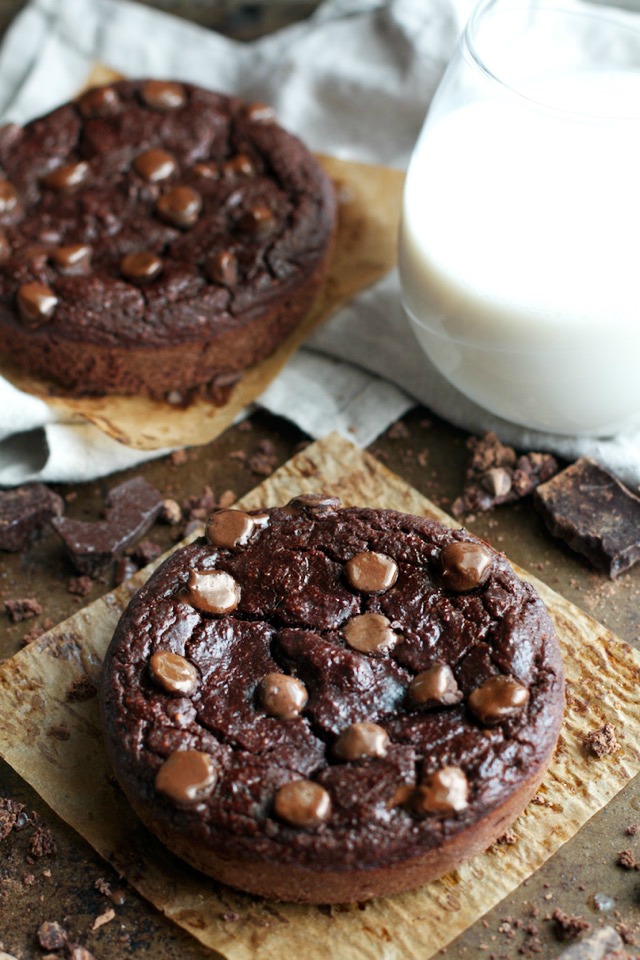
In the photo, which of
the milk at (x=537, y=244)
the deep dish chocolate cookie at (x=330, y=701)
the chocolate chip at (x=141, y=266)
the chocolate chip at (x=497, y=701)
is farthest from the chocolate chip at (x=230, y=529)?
the chocolate chip at (x=141, y=266)

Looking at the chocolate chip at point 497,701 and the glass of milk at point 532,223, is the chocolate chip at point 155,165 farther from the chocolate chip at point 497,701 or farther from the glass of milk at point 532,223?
the chocolate chip at point 497,701

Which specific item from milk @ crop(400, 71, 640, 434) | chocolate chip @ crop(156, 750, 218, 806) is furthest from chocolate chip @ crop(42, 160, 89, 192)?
chocolate chip @ crop(156, 750, 218, 806)

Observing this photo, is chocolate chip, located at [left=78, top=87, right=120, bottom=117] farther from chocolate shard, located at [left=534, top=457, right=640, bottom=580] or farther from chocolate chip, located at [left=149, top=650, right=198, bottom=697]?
chocolate chip, located at [left=149, top=650, right=198, bottom=697]

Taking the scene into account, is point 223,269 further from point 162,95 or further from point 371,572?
point 371,572

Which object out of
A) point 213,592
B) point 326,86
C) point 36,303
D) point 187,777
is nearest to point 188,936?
point 187,777

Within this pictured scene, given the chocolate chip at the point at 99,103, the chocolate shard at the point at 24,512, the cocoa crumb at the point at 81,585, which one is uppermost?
the chocolate chip at the point at 99,103

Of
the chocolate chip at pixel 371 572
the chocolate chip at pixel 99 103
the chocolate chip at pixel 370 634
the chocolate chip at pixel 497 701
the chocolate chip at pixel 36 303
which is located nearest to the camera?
the chocolate chip at pixel 497 701

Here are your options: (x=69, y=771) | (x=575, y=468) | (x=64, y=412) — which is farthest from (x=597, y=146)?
(x=69, y=771)
